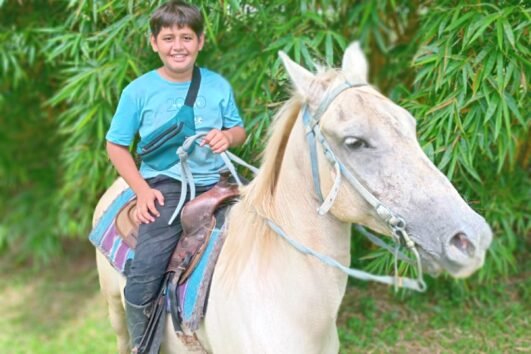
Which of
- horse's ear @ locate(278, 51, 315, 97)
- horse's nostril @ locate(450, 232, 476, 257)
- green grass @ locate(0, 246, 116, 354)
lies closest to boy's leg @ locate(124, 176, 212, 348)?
horse's ear @ locate(278, 51, 315, 97)

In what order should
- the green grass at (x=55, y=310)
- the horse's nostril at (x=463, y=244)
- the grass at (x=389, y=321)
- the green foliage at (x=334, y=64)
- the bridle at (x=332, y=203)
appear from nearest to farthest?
the horse's nostril at (x=463, y=244)
the bridle at (x=332, y=203)
the green foliage at (x=334, y=64)
the grass at (x=389, y=321)
the green grass at (x=55, y=310)

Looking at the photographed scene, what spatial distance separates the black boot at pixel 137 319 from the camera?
93.0 inches

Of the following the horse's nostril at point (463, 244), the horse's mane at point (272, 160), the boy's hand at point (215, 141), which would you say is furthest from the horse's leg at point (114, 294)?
A: the horse's nostril at point (463, 244)

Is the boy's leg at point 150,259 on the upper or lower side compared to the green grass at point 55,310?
upper

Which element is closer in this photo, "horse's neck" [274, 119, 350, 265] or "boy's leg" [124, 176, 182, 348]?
"horse's neck" [274, 119, 350, 265]

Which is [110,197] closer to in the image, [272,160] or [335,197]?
[272,160]

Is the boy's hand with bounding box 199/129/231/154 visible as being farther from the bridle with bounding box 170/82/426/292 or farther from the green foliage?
the green foliage

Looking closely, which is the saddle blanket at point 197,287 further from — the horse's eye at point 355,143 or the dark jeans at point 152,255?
the horse's eye at point 355,143

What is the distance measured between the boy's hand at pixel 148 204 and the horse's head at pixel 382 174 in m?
0.74

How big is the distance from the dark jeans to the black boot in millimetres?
23

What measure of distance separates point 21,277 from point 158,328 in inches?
140

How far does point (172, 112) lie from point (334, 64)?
1.16m

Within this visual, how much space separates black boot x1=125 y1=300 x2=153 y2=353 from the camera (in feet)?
7.75

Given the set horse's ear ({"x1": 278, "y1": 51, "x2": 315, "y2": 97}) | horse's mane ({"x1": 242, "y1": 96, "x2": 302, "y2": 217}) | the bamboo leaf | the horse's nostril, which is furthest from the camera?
the bamboo leaf
